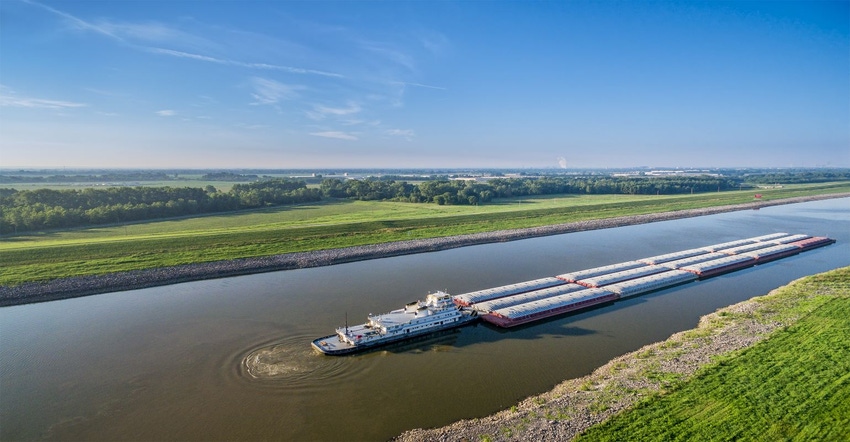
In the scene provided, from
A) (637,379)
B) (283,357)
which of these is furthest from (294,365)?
(637,379)

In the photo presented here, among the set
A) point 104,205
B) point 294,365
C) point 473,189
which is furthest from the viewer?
point 473,189

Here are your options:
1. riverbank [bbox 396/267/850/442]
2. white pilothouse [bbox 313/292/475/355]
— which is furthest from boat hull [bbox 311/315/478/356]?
riverbank [bbox 396/267/850/442]

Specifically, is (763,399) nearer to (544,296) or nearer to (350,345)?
(544,296)

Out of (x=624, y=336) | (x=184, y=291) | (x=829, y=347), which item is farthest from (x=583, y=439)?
(x=184, y=291)

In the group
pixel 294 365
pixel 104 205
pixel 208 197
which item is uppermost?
pixel 208 197

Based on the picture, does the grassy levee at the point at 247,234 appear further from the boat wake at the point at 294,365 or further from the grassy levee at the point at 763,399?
the grassy levee at the point at 763,399

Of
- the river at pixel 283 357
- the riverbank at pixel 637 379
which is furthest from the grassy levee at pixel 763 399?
the river at pixel 283 357
